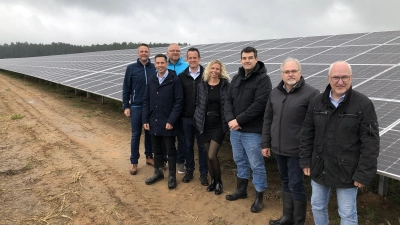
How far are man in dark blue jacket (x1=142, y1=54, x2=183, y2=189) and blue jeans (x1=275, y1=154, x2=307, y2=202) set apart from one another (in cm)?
192

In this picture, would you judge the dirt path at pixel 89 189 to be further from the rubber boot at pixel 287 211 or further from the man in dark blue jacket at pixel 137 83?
the man in dark blue jacket at pixel 137 83

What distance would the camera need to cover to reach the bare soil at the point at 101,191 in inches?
170

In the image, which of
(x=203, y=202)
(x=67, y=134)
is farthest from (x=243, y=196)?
(x=67, y=134)

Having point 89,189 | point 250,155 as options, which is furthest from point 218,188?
point 89,189

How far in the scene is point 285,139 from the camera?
3.53m

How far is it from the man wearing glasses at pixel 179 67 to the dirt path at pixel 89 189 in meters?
0.30

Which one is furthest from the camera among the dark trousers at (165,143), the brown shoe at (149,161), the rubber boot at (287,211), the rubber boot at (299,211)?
the brown shoe at (149,161)

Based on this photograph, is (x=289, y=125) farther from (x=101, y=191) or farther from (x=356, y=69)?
(x=356, y=69)

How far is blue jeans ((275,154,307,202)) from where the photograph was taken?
11.7 feet

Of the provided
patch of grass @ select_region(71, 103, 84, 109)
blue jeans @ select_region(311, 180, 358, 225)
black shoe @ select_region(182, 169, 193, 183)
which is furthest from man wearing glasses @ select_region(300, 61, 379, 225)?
patch of grass @ select_region(71, 103, 84, 109)

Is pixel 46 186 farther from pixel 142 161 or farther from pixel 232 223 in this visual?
pixel 232 223

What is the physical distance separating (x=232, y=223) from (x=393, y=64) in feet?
17.1

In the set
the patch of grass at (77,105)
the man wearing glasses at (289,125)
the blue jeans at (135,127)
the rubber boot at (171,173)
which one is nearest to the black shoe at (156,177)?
the rubber boot at (171,173)

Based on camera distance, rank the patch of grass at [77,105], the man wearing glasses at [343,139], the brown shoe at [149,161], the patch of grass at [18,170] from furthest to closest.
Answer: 1. the patch of grass at [77,105]
2. the brown shoe at [149,161]
3. the patch of grass at [18,170]
4. the man wearing glasses at [343,139]
